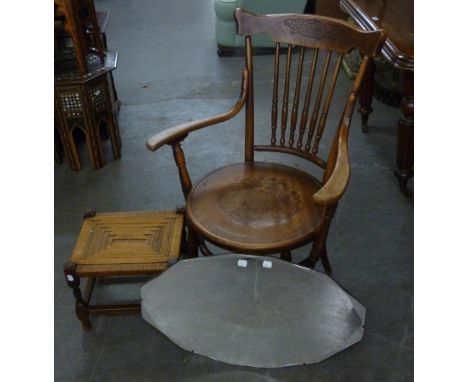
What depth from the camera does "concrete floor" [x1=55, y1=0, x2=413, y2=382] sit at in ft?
6.25

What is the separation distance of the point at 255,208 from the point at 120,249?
540mm

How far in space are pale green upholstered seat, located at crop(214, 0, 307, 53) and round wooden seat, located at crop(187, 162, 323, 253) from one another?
253 centimetres

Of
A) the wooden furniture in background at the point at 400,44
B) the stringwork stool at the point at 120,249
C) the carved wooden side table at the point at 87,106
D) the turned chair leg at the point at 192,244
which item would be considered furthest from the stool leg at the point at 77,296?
the wooden furniture in background at the point at 400,44

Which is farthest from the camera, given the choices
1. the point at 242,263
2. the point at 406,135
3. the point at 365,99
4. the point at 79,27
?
the point at 365,99

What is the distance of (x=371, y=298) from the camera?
216cm

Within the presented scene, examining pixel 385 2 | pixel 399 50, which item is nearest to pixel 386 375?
pixel 399 50

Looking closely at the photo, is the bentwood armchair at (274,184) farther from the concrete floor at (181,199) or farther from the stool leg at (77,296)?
the stool leg at (77,296)

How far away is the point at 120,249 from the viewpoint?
6.24ft

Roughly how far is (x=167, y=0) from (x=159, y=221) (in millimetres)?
4873

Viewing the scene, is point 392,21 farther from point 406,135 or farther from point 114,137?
point 114,137

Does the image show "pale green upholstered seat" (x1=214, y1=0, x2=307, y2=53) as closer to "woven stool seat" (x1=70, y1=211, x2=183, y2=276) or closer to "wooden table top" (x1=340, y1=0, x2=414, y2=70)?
"wooden table top" (x1=340, y1=0, x2=414, y2=70)

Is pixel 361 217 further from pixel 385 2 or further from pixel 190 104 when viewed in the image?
pixel 190 104

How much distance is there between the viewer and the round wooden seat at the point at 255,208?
172cm

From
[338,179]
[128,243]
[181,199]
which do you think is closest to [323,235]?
[338,179]
